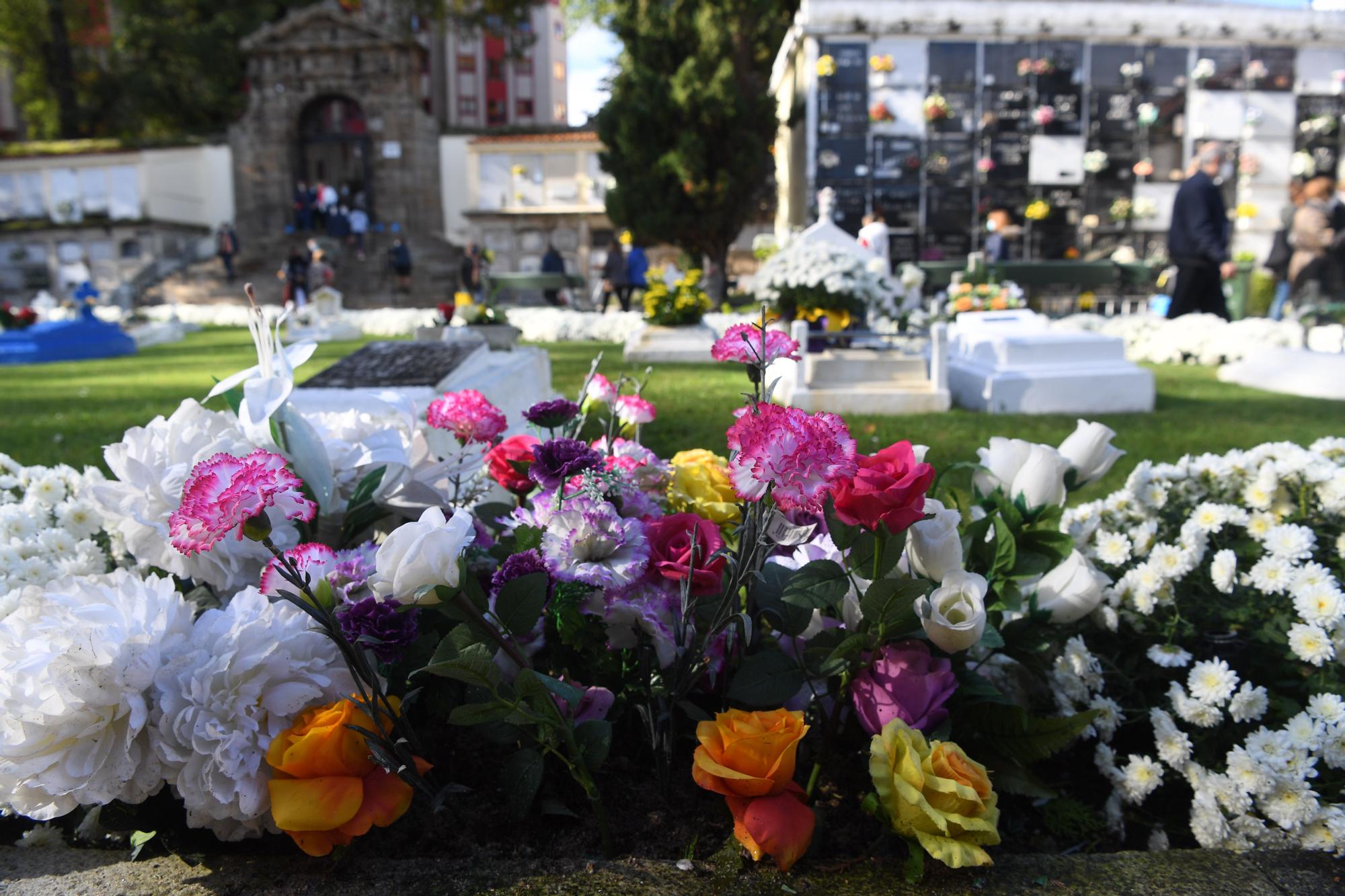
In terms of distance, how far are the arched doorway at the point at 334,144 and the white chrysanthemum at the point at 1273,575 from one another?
87.6 ft

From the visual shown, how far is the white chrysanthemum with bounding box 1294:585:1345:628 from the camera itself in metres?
1.51

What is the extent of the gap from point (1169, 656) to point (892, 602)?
68 cm

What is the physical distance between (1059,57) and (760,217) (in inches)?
294

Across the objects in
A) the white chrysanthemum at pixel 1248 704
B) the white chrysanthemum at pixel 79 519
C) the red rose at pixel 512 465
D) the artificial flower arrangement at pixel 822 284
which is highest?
the artificial flower arrangement at pixel 822 284

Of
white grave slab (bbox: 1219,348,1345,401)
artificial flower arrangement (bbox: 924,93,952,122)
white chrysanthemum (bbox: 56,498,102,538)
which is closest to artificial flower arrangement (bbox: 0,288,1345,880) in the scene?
white chrysanthemum (bbox: 56,498,102,538)

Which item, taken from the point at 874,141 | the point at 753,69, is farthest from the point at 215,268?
the point at 874,141

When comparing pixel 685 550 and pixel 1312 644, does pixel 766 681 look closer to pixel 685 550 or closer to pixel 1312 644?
pixel 685 550

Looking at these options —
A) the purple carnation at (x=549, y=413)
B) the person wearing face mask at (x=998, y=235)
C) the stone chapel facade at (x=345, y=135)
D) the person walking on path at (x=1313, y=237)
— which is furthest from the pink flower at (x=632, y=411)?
the stone chapel facade at (x=345, y=135)

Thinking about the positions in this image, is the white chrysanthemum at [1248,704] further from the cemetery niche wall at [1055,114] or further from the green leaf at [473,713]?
the cemetery niche wall at [1055,114]

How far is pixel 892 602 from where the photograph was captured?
→ 1227mm

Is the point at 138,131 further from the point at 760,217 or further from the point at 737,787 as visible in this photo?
the point at 737,787

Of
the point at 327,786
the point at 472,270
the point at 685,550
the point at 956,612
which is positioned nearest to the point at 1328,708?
the point at 956,612

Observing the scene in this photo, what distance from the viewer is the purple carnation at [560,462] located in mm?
1393

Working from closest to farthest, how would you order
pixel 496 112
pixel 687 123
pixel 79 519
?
1. pixel 79 519
2. pixel 687 123
3. pixel 496 112
